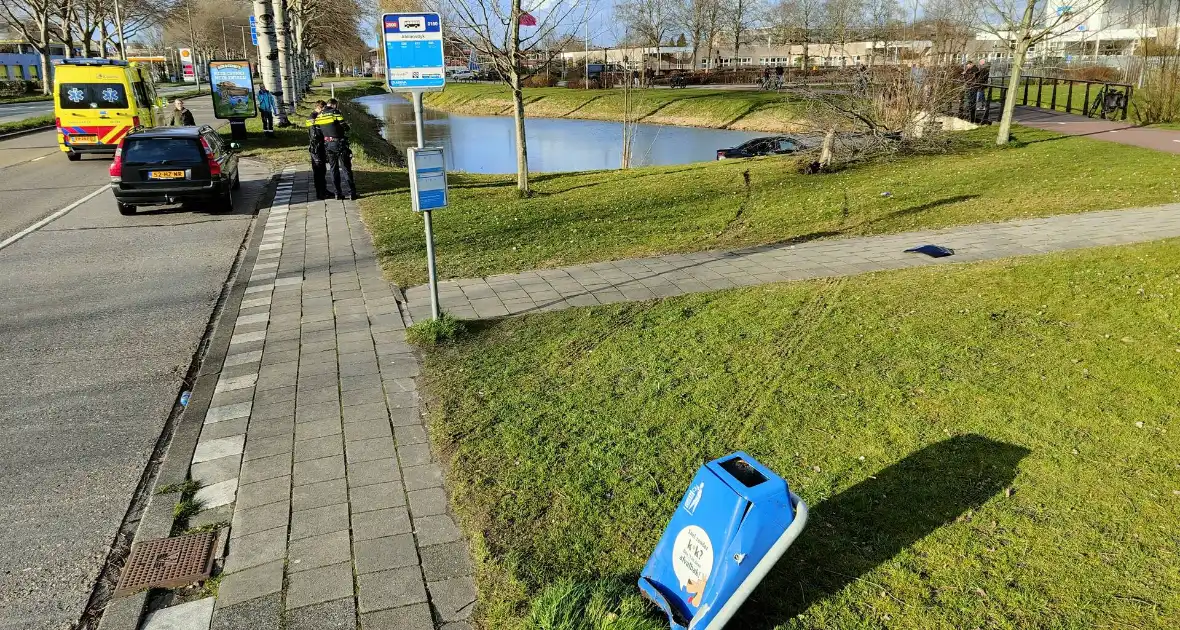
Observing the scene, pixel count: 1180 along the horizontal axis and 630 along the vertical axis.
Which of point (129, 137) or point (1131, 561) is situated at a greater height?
point (129, 137)

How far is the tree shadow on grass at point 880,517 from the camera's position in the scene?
10.3 ft

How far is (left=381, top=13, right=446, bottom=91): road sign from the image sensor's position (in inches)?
236

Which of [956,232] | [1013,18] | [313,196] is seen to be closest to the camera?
Result: [956,232]

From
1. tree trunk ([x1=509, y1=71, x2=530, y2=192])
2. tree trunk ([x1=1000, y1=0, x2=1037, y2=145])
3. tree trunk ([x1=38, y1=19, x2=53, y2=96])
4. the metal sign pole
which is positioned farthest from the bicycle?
tree trunk ([x1=38, y1=19, x2=53, y2=96])

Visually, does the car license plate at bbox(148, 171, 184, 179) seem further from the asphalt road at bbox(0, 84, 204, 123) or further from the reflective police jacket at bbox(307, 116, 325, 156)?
the asphalt road at bbox(0, 84, 204, 123)

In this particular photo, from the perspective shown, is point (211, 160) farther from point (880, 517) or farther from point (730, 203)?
point (880, 517)

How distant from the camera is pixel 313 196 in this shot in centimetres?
1345

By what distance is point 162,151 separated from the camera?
11.6 meters

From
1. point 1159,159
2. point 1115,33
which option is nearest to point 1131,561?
point 1159,159

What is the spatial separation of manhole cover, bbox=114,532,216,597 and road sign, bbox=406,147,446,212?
301cm

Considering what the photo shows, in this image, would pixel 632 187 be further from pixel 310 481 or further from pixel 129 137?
pixel 310 481

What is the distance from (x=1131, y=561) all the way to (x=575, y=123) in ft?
126

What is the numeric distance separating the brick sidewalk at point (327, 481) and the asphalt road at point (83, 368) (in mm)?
505

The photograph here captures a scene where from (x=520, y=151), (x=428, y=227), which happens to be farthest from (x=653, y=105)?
(x=428, y=227)
